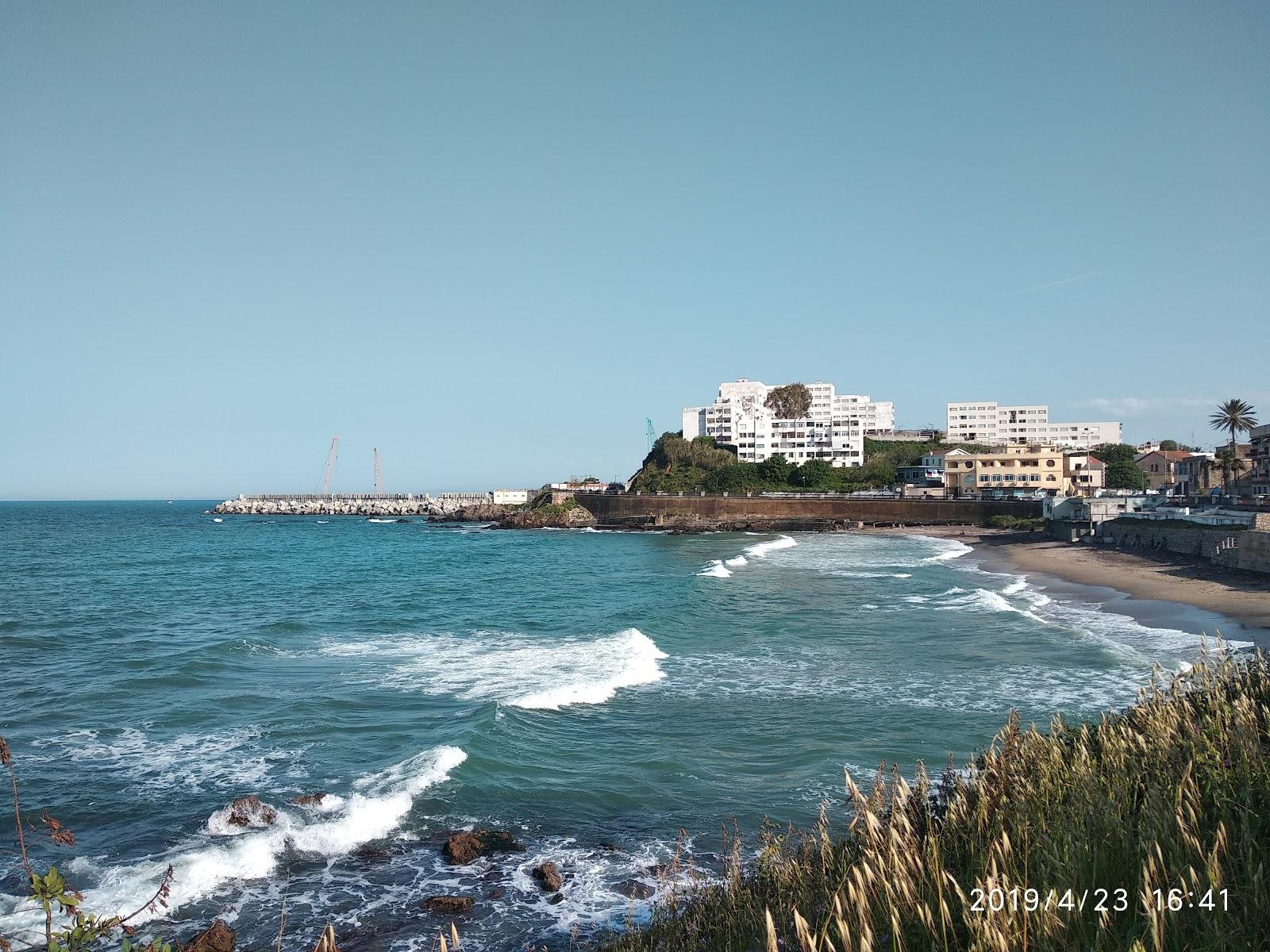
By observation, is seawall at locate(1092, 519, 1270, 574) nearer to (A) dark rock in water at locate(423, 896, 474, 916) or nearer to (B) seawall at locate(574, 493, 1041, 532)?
(B) seawall at locate(574, 493, 1041, 532)

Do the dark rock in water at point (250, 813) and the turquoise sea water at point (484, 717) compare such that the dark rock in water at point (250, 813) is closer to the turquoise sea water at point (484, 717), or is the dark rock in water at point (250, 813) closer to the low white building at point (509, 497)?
the turquoise sea water at point (484, 717)

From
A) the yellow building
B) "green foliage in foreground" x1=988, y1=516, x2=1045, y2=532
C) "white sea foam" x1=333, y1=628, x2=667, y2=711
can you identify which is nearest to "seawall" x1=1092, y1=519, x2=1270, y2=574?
"green foliage in foreground" x1=988, y1=516, x2=1045, y2=532

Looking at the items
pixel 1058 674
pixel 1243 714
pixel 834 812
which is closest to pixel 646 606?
pixel 1058 674

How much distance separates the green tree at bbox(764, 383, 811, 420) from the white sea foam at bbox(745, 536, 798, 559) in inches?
2713

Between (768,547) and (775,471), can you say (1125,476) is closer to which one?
(775,471)

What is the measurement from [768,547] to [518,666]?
45.7m

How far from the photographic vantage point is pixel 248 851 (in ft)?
39.2

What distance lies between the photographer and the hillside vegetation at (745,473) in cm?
11438

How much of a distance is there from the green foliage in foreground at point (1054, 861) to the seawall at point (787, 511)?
7945cm

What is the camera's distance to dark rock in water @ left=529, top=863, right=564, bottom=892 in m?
10.8

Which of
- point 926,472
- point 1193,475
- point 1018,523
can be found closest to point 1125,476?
point 1193,475

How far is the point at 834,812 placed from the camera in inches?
503

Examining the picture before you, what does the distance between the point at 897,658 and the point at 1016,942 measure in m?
20.4

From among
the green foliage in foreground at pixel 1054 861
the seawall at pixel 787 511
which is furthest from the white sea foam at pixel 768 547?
the green foliage in foreground at pixel 1054 861
